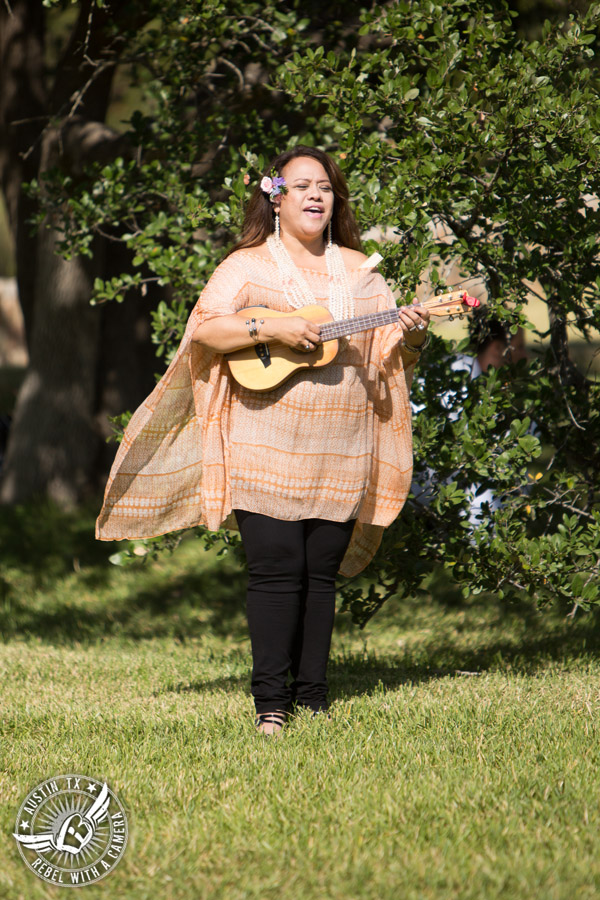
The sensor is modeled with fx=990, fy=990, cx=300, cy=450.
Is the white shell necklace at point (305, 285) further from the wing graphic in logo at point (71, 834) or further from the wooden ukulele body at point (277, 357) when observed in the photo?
the wing graphic in logo at point (71, 834)

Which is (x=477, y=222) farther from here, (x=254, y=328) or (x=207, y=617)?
(x=207, y=617)

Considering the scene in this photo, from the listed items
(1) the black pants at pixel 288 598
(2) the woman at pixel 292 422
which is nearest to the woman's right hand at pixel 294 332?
(2) the woman at pixel 292 422

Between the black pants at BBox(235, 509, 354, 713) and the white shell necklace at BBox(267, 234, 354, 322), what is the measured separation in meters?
0.77

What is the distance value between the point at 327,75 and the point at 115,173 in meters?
1.17

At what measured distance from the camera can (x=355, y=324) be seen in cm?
340

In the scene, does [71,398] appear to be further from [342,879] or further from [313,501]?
[342,879]

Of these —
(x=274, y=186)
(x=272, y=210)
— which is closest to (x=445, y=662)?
(x=272, y=210)

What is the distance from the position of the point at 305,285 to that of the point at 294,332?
348 mm

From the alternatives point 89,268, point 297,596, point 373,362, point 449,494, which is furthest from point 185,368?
point 89,268

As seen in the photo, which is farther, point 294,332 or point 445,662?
point 445,662

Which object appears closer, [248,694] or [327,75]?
[248,694]

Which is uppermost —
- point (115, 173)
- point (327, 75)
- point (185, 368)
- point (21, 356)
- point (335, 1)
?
point (335, 1)

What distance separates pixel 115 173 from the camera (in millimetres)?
5039

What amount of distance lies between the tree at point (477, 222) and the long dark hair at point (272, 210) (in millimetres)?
209
